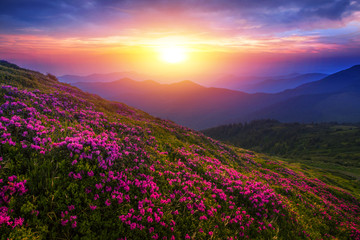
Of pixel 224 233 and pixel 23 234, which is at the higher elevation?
pixel 23 234

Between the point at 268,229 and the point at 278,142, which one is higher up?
the point at 268,229

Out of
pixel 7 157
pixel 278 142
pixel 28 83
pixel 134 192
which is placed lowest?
pixel 278 142

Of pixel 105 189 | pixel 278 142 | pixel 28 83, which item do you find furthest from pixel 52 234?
pixel 278 142

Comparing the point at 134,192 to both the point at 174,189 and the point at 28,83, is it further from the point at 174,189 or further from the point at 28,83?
the point at 28,83

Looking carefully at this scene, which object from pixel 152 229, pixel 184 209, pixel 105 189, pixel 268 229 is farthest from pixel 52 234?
pixel 268 229

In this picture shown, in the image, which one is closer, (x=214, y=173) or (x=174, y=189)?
(x=174, y=189)

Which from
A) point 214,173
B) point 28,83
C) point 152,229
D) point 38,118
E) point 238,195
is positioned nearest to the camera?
point 152,229

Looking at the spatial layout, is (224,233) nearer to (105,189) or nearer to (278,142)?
(105,189)

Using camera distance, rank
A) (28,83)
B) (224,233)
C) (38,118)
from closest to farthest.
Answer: (224,233), (38,118), (28,83)

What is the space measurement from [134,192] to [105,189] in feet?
3.58

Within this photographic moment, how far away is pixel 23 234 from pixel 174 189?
532cm

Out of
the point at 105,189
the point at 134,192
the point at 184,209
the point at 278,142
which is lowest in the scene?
the point at 278,142

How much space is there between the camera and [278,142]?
614 ft

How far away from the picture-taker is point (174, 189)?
8.10 m
